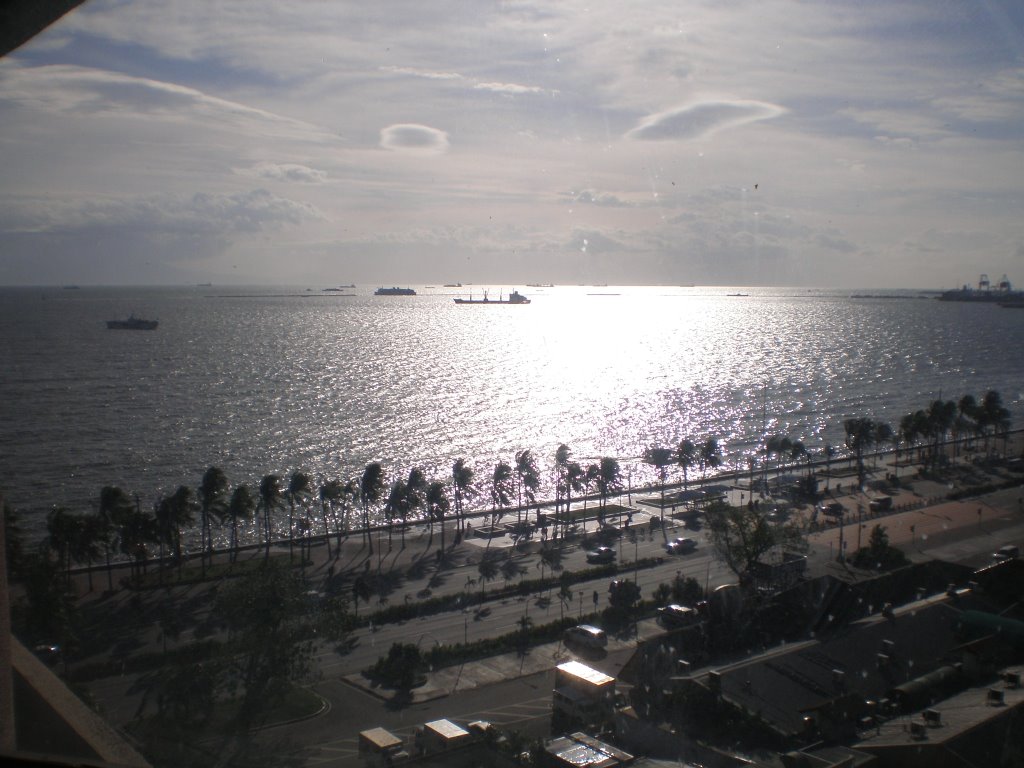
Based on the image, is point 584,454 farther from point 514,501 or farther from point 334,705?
point 334,705

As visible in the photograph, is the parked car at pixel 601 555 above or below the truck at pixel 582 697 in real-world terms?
below

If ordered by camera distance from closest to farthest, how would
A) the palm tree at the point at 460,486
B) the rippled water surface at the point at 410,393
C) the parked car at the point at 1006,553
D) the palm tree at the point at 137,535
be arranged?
1. the parked car at the point at 1006,553
2. the palm tree at the point at 137,535
3. the palm tree at the point at 460,486
4. the rippled water surface at the point at 410,393

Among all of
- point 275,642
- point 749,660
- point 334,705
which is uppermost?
point 275,642

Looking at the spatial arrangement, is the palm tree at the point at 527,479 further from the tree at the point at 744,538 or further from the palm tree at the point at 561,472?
the tree at the point at 744,538

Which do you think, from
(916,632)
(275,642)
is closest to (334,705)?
(275,642)

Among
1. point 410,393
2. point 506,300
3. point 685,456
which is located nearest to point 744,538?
point 685,456

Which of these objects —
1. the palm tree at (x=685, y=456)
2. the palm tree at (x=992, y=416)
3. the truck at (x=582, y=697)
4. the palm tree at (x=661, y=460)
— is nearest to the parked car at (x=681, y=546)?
the palm tree at (x=661, y=460)
